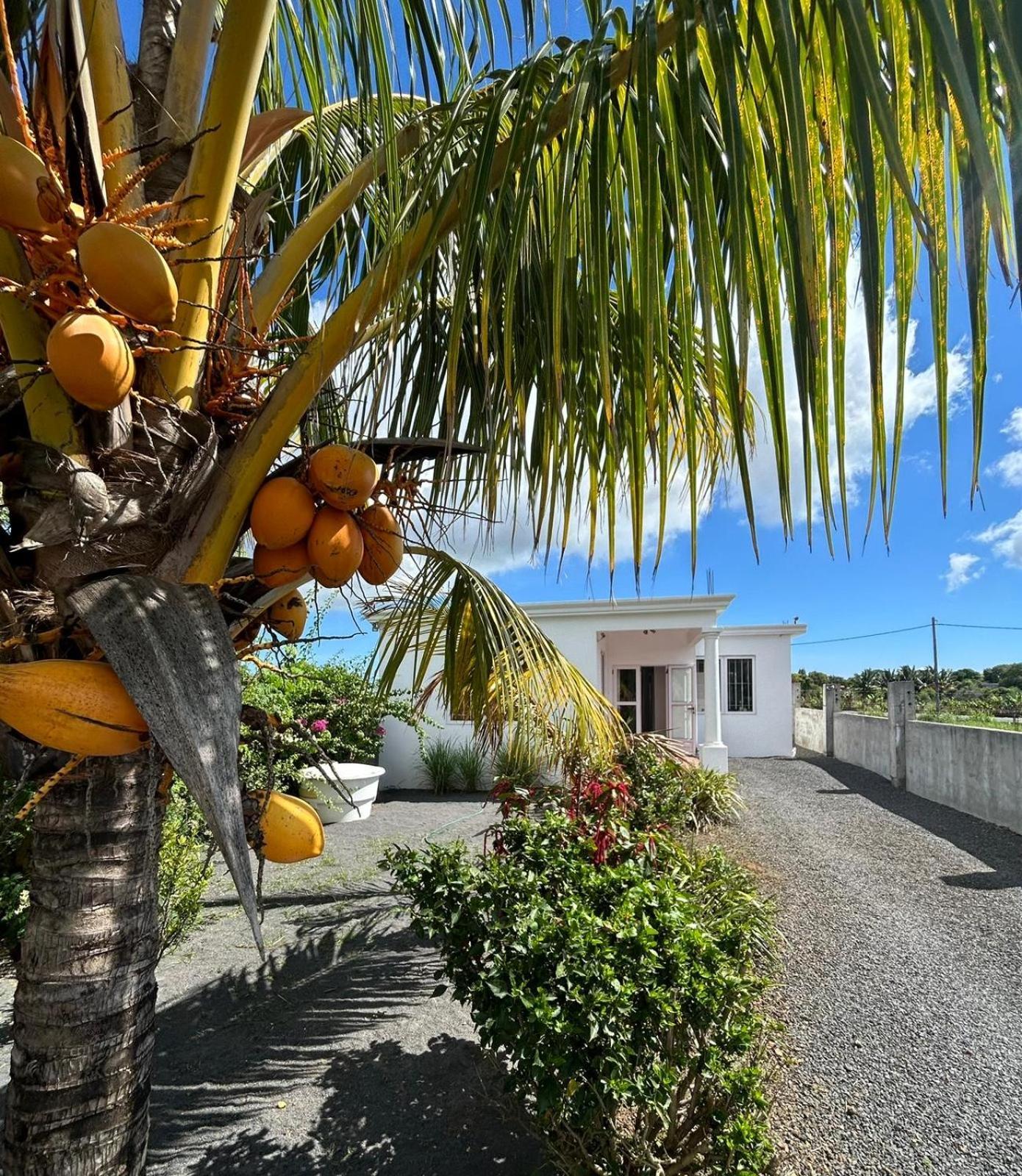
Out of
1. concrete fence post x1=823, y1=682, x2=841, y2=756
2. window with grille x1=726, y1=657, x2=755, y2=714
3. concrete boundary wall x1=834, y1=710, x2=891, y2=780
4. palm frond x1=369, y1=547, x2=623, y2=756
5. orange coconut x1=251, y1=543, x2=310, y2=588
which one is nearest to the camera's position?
orange coconut x1=251, y1=543, x2=310, y2=588

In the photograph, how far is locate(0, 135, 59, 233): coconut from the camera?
1.06 meters

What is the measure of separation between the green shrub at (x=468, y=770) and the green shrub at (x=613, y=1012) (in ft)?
32.4

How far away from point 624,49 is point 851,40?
2.51 ft

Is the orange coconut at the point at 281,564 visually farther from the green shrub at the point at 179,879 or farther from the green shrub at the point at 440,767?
the green shrub at the point at 440,767

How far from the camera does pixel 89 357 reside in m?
1.05

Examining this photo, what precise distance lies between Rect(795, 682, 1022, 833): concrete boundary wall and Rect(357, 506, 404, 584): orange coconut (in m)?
11.1

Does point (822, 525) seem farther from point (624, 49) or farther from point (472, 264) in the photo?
point (624, 49)

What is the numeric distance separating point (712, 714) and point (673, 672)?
4475 millimetres

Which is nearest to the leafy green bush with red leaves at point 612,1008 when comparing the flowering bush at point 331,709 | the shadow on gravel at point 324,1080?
the shadow on gravel at point 324,1080

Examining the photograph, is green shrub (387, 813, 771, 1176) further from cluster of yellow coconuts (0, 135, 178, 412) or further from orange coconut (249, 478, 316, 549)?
cluster of yellow coconuts (0, 135, 178, 412)

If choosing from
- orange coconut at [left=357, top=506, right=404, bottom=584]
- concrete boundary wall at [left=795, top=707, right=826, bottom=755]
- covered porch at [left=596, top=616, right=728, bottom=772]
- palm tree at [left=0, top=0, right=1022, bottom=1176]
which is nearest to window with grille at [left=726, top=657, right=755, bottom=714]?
covered porch at [left=596, top=616, right=728, bottom=772]

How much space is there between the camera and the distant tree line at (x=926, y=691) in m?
27.9

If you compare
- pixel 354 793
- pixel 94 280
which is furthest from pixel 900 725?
pixel 94 280

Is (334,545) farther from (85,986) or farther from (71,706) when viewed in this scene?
(85,986)
